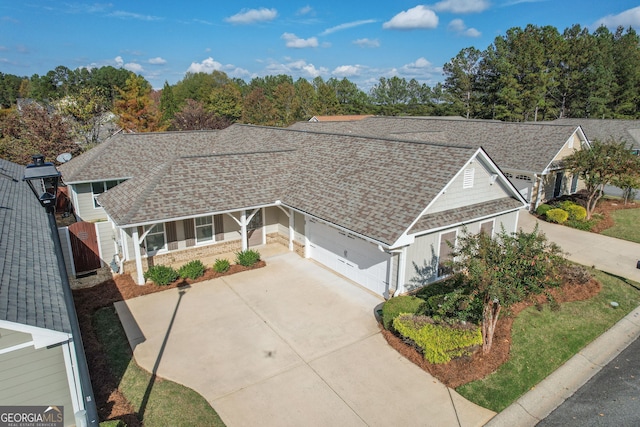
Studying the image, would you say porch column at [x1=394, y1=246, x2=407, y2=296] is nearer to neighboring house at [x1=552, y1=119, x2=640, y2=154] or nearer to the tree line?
the tree line

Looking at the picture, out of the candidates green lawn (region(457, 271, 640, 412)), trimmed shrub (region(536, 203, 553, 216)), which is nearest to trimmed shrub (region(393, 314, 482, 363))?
green lawn (region(457, 271, 640, 412))

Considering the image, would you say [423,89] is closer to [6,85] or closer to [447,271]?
[447,271]

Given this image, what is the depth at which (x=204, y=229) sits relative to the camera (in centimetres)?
1706

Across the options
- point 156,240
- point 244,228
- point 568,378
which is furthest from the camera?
point 244,228

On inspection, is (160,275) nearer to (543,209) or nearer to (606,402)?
(606,402)

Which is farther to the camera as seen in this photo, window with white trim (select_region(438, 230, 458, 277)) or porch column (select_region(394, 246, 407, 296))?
window with white trim (select_region(438, 230, 458, 277))

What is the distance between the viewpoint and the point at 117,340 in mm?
11273

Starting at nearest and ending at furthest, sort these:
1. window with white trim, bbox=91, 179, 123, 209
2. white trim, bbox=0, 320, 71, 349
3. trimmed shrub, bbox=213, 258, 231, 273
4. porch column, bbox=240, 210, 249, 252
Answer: white trim, bbox=0, 320, 71, 349 < trimmed shrub, bbox=213, 258, 231, 273 < porch column, bbox=240, 210, 249, 252 < window with white trim, bbox=91, 179, 123, 209

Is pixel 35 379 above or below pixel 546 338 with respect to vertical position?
above

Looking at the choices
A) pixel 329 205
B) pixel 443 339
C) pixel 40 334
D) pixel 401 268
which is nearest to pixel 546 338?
pixel 443 339

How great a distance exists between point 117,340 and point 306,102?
71.5 metres

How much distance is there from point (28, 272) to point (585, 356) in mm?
14428

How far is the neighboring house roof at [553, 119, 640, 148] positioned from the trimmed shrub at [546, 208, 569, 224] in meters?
20.4

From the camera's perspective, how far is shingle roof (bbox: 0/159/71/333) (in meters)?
6.51
